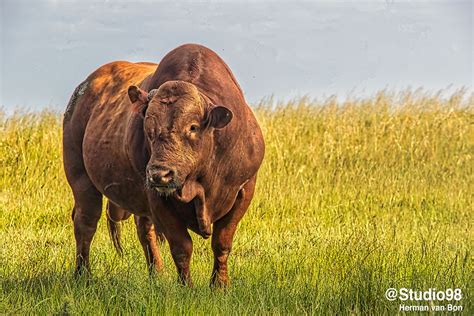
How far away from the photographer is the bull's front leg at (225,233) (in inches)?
261

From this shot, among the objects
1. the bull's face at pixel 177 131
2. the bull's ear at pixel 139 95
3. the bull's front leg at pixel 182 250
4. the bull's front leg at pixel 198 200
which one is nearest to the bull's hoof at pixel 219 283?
the bull's front leg at pixel 182 250

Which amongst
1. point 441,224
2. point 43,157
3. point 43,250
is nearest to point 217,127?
point 43,250

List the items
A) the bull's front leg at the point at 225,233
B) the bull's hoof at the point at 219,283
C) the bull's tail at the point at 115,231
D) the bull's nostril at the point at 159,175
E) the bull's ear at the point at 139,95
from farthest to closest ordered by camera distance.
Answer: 1. the bull's tail at the point at 115,231
2. the bull's front leg at the point at 225,233
3. the bull's hoof at the point at 219,283
4. the bull's ear at the point at 139,95
5. the bull's nostril at the point at 159,175

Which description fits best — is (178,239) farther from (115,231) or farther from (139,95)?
(115,231)

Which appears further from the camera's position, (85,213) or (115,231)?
(115,231)

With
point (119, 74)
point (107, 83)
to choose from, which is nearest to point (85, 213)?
point (107, 83)

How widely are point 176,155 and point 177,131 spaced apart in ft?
0.63

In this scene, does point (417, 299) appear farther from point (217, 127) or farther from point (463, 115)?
point (463, 115)

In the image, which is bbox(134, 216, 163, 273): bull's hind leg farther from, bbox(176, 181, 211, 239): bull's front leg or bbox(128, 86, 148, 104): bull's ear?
bbox(128, 86, 148, 104): bull's ear

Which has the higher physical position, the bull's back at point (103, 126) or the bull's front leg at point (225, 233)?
the bull's back at point (103, 126)

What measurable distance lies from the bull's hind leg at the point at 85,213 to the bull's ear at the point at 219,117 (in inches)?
93.2

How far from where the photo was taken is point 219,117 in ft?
19.5

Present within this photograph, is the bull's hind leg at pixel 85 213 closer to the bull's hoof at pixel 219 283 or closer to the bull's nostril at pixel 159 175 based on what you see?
the bull's hoof at pixel 219 283

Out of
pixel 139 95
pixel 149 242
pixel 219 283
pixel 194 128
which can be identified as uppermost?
pixel 139 95
